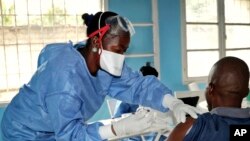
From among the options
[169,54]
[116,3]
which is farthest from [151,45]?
[116,3]

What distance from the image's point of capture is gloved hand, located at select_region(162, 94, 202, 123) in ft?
3.72

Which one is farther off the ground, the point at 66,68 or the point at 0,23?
the point at 0,23

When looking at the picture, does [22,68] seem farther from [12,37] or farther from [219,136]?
[219,136]

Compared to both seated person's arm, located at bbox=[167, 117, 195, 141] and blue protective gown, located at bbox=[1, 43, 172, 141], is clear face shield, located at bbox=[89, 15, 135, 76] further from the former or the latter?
seated person's arm, located at bbox=[167, 117, 195, 141]

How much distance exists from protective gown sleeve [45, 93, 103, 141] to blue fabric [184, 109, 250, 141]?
357 millimetres

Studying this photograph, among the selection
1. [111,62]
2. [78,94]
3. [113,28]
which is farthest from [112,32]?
[78,94]

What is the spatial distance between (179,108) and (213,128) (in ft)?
0.78

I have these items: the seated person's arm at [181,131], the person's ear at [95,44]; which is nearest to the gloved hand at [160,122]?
the seated person's arm at [181,131]

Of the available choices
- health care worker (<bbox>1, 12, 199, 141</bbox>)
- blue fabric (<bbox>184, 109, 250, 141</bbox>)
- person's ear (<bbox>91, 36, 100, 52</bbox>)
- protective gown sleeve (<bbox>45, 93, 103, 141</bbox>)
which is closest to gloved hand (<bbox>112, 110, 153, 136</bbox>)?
health care worker (<bbox>1, 12, 199, 141</bbox>)

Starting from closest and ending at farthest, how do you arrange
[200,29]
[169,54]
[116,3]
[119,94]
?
[119,94] → [116,3] → [169,54] → [200,29]

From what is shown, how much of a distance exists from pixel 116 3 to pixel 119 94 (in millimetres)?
2064

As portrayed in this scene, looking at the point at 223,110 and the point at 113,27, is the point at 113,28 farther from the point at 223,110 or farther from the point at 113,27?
the point at 223,110

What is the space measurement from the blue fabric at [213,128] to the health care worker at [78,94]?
9 centimetres

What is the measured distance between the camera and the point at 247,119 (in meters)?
1.04
